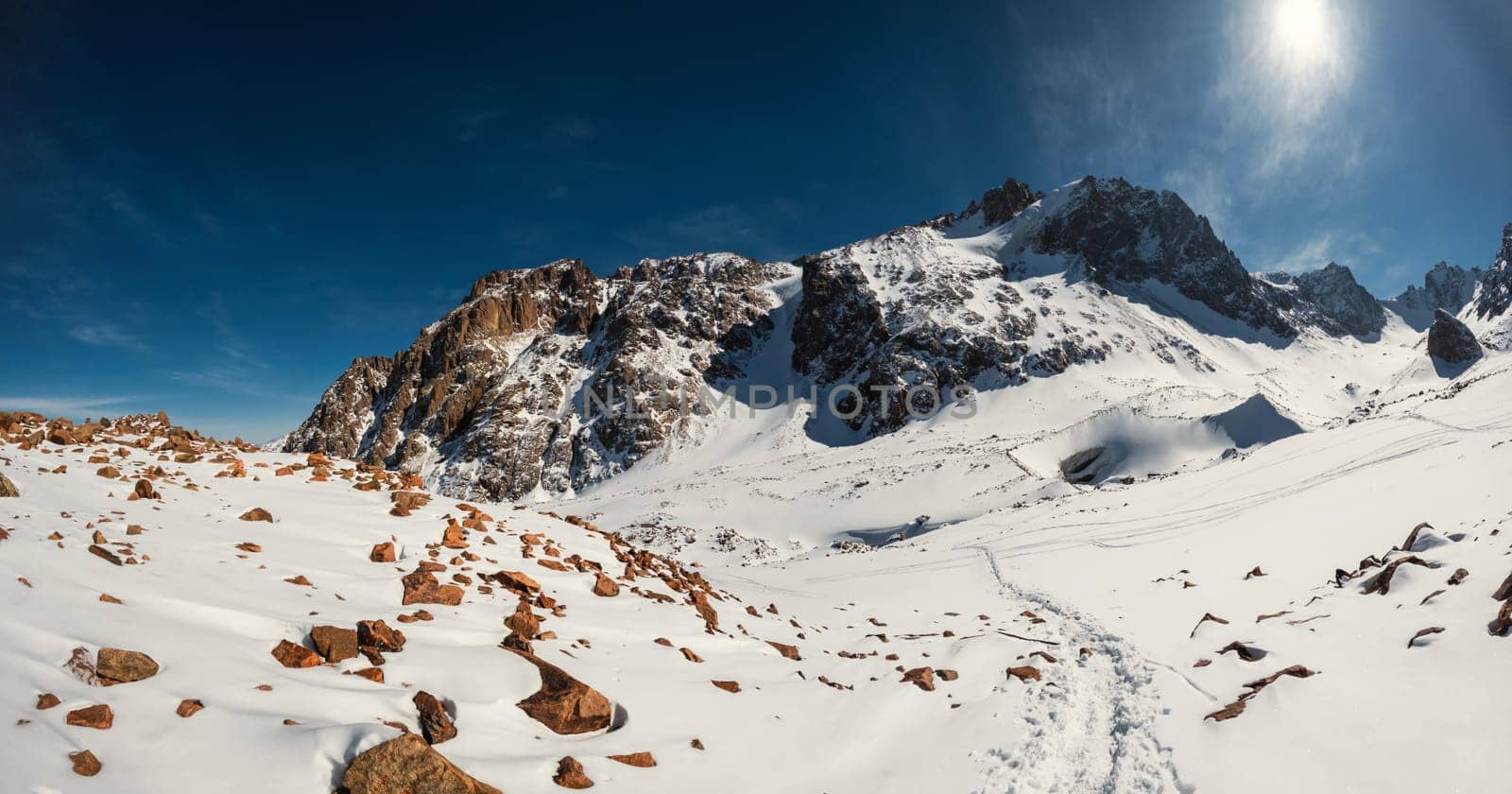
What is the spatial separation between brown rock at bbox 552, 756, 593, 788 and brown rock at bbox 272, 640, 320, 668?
8.36 feet

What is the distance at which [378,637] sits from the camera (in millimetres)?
5625

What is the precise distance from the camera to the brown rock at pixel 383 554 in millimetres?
8258

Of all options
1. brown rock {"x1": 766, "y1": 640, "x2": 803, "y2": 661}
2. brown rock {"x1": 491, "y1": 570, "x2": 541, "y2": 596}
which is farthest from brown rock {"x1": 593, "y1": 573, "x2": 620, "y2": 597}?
brown rock {"x1": 766, "y1": 640, "x2": 803, "y2": 661}

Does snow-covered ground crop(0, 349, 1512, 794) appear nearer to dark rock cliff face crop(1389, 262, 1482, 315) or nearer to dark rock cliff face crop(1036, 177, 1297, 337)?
dark rock cliff face crop(1036, 177, 1297, 337)

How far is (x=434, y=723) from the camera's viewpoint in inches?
184

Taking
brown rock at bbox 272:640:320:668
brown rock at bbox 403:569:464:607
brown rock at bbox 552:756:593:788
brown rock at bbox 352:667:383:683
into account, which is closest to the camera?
brown rock at bbox 552:756:593:788

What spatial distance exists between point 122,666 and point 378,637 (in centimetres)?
182

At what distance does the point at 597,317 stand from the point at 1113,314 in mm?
99580

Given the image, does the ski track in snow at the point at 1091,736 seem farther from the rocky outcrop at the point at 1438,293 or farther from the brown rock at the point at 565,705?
the rocky outcrop at the point at 1438,293

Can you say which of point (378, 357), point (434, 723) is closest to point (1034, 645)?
point (434, 723)

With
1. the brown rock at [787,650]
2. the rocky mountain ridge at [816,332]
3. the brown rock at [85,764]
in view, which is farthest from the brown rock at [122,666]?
the rocky mountain ridge at [816,332]

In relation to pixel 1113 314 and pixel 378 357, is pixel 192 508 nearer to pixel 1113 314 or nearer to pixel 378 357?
pixel 1113 314

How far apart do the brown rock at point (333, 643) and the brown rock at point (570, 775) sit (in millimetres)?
A: 2458

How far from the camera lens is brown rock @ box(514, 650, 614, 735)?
5395 mm
